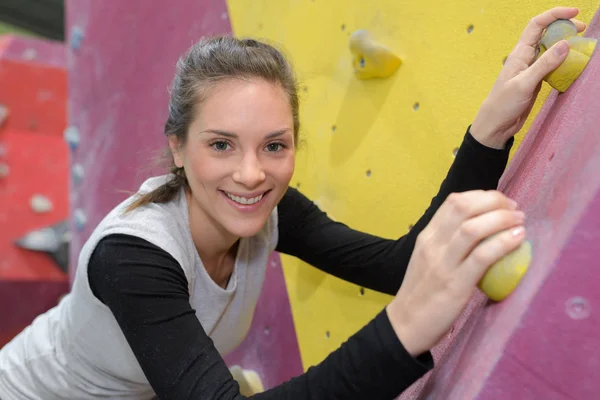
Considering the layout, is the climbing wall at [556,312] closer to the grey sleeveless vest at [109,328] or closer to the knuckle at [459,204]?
the knuckle at [459,204]

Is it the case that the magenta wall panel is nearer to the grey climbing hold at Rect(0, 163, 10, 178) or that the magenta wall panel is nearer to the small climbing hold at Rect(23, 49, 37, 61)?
the grey climbing hold at Rect(0, 163, 10, 178)

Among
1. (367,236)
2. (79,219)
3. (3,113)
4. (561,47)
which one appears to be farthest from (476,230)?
(3,113)

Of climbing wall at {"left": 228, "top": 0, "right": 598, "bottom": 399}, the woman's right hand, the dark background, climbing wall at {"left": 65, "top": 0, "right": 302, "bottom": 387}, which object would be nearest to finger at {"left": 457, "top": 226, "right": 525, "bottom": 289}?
the woman's right hand

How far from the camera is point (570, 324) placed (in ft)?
1.38

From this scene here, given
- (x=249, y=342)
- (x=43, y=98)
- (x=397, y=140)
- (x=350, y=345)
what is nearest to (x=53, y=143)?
(x=43, y=98)

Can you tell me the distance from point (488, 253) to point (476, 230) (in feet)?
0.06

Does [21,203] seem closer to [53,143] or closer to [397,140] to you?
[53,143]

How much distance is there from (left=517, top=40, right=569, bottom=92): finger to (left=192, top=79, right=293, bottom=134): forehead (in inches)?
10.5

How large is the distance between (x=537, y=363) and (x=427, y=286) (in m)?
0.09

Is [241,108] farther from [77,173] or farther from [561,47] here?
[77,173]

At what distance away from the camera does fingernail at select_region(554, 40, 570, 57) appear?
1.90 ft

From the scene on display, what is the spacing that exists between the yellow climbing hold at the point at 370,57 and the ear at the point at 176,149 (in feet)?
0.99

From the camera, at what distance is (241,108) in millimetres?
719

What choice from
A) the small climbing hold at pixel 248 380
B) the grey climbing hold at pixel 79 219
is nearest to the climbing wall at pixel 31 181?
the grey climbing hold at pixel 79 219
